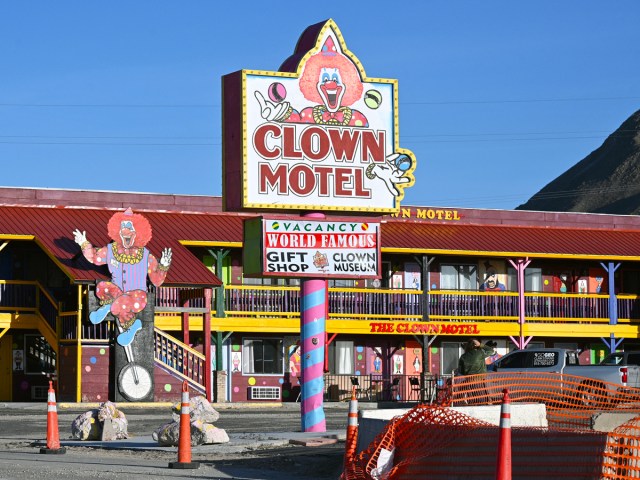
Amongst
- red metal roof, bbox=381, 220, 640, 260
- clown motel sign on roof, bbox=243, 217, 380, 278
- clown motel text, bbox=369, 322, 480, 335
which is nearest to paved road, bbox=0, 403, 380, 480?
clown motel sign on roof, bbox=243, 217, 380, 278

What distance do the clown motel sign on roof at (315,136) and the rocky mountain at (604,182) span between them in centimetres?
13462

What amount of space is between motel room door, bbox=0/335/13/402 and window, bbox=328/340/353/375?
1031 centimetres

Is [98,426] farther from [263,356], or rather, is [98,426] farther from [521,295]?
[521,295]

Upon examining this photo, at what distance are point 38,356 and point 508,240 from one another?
16.0 meters

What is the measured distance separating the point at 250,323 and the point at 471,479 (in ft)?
98.5

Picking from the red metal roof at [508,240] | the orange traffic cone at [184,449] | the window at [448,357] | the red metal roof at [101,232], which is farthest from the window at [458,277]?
the orange traffic cone at [184,449]

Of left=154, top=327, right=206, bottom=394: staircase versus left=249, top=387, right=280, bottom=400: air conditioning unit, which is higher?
left=154, top=327, right=206, bottom=394: staircase

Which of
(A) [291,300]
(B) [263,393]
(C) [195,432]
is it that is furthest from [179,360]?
Result: (C) [195,432]

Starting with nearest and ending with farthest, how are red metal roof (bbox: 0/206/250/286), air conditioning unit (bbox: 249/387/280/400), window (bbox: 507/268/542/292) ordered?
1. red metal roof (bbox: 0/206/250/286)
2. air conditioning unit (bbox: 249/387/280/400)
3. window (bbox: 507/268/542/292)

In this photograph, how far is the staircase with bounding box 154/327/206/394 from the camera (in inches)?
1483

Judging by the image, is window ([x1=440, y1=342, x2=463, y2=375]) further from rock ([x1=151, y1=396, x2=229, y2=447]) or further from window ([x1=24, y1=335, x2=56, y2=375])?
rock ([x1=151, y1=396, x2=229, y2=447])

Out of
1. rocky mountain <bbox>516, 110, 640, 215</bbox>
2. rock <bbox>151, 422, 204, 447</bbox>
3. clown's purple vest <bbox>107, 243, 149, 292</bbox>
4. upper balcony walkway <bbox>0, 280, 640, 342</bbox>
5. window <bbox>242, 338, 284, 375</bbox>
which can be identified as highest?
rocky mountain <bbox>516, 110, 640, 215</bbox>

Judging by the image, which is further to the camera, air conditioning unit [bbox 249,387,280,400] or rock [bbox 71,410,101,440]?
air conditioning unit [bbox 249,387,280,400]

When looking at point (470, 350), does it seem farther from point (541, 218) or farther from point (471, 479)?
point (541, 218)
